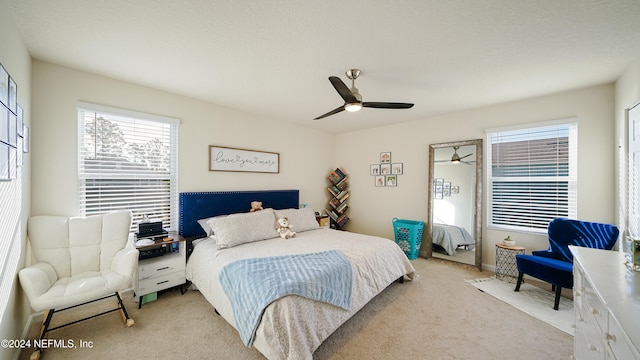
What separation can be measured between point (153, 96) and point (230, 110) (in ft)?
3.34

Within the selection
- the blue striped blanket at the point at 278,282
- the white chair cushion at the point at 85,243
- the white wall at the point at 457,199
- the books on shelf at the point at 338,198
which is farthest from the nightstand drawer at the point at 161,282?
the white wall at the point at 457,199

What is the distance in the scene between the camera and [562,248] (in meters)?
2.77

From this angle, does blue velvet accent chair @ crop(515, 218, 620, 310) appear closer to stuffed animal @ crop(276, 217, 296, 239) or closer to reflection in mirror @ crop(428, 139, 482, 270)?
reflection in mirror @ crop(428, 139, 482, 270)

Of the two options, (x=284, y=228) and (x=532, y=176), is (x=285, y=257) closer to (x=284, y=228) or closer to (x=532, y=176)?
(x=284, y=228)

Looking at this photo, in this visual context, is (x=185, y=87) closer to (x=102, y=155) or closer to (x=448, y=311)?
(x=102, y=155)

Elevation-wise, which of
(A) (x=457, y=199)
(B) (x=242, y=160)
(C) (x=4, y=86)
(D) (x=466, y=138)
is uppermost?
(D) (x=466, y=138)

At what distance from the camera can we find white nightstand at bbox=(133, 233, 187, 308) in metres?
2.53

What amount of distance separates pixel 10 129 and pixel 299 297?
7.69 ft

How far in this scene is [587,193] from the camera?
2951mm

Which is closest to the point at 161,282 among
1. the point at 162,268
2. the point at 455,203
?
the point at 162,268

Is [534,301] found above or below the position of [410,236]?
below

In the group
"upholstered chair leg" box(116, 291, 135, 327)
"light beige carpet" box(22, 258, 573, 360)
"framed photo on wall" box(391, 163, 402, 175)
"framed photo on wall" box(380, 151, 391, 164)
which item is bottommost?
"light beige carpet" box(22, 258, 573, 360)

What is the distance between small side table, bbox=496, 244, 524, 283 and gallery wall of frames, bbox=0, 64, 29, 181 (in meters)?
5.06

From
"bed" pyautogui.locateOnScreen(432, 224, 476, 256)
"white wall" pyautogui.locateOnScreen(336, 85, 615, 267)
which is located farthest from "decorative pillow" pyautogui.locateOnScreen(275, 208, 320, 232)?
"bed" pyautogui.locateOnScreen(432, 224, 476, 256)
